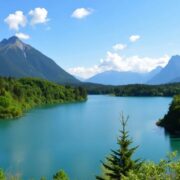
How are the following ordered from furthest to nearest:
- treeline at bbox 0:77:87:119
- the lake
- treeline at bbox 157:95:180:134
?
treeline at bbox 0:77:87:119 < treeline at bbox 157:95:180:134 < the lake

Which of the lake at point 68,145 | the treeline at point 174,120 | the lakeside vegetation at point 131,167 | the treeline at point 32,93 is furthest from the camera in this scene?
the treeline at point 32,93

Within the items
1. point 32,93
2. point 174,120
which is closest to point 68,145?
point 174,120

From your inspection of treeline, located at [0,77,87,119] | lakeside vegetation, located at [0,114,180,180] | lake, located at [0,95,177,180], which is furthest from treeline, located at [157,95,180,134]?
treeline, located at [0,77,87,119]

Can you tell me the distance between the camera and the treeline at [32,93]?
117m

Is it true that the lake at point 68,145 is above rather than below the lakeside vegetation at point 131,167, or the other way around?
below

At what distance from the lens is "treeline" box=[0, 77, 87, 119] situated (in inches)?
4615

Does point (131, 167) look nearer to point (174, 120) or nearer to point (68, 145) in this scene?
point (68, 145)

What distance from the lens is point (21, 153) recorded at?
49.7 metres

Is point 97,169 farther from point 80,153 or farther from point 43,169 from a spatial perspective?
point 80,153

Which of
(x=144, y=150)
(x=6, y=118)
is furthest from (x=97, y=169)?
(x=6, y=118)

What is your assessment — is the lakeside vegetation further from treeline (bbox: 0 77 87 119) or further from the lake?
treeline (bbox: 0 77 87 119)

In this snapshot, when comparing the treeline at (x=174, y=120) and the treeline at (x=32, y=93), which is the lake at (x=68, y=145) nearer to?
the treeline at (x=174, y=120)

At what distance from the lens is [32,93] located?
150000 millimetres

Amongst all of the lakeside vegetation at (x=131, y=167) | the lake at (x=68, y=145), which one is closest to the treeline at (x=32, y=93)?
the lake at (x=68, y=145)
